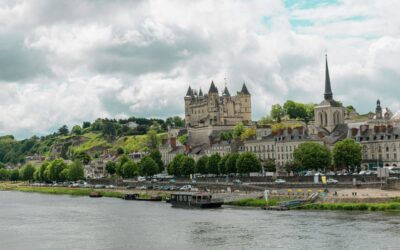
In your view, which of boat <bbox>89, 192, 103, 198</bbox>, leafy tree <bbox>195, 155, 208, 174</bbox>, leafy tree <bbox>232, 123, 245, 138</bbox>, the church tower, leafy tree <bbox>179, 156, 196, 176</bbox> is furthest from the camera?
leafy tree <bbox>232, 123, 245, 138</bbox>

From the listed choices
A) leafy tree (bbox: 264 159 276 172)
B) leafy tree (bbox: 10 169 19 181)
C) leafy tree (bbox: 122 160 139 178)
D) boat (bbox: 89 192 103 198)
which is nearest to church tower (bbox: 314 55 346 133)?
leafy tree (bbox: 264 159 276 172)

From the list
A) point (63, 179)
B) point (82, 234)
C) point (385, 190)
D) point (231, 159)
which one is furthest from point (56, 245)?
point (63, 179)

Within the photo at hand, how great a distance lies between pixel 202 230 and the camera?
57688 millimetres

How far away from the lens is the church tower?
135500 mm

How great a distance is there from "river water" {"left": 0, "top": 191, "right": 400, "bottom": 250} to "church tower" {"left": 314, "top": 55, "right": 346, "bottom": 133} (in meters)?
64.2

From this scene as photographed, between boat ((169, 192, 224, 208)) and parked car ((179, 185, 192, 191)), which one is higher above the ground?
parked car ((179, 185, 192, 191))

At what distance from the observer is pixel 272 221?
61.1 meters

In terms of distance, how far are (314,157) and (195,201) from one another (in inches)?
889

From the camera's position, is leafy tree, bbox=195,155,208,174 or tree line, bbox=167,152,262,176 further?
leafy tree, bbox=195,155,208,174

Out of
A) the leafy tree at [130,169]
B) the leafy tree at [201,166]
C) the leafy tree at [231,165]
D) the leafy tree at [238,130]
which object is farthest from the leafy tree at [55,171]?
the leafy tree at [231,165]

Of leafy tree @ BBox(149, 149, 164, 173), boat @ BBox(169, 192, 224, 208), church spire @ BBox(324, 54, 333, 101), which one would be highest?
church spire @ BBox(324, 54, 333, 101)

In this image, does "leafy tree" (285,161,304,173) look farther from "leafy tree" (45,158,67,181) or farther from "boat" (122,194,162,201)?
"leafy tree" (45,158,67,181)

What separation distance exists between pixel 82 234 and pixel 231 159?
52982mm

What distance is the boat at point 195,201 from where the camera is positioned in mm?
79750
